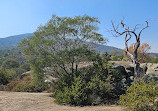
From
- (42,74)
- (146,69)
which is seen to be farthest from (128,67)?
(42,74)

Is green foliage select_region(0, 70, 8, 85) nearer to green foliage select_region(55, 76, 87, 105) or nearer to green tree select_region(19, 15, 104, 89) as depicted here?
green tree select_region(19, 15, 104, 89)

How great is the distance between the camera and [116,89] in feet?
27.9

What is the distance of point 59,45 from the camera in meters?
9.60

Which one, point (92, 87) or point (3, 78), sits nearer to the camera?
point (92, 87)

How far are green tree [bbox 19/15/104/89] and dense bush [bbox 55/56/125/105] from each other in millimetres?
1082

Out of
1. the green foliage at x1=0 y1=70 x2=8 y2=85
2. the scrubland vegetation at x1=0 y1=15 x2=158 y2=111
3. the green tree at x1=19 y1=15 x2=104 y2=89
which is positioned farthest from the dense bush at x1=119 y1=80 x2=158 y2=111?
the green foliage at x1=0 y1=70 x2=8 y2=85

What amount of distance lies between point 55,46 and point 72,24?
1857 mm

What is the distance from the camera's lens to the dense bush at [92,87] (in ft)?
24.2

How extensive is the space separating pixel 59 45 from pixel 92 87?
3597mm

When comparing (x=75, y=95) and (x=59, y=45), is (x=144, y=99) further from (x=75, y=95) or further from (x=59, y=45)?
(x=59, y=45)

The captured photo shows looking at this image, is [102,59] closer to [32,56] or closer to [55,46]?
[55,46]

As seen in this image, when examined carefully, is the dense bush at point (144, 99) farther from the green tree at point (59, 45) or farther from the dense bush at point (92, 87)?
the green tree at point (59, 45)

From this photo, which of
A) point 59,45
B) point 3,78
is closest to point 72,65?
point 59,45

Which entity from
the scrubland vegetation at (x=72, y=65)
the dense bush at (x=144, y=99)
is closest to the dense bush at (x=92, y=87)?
the scrubland vegetation at (x=72, y=65)
